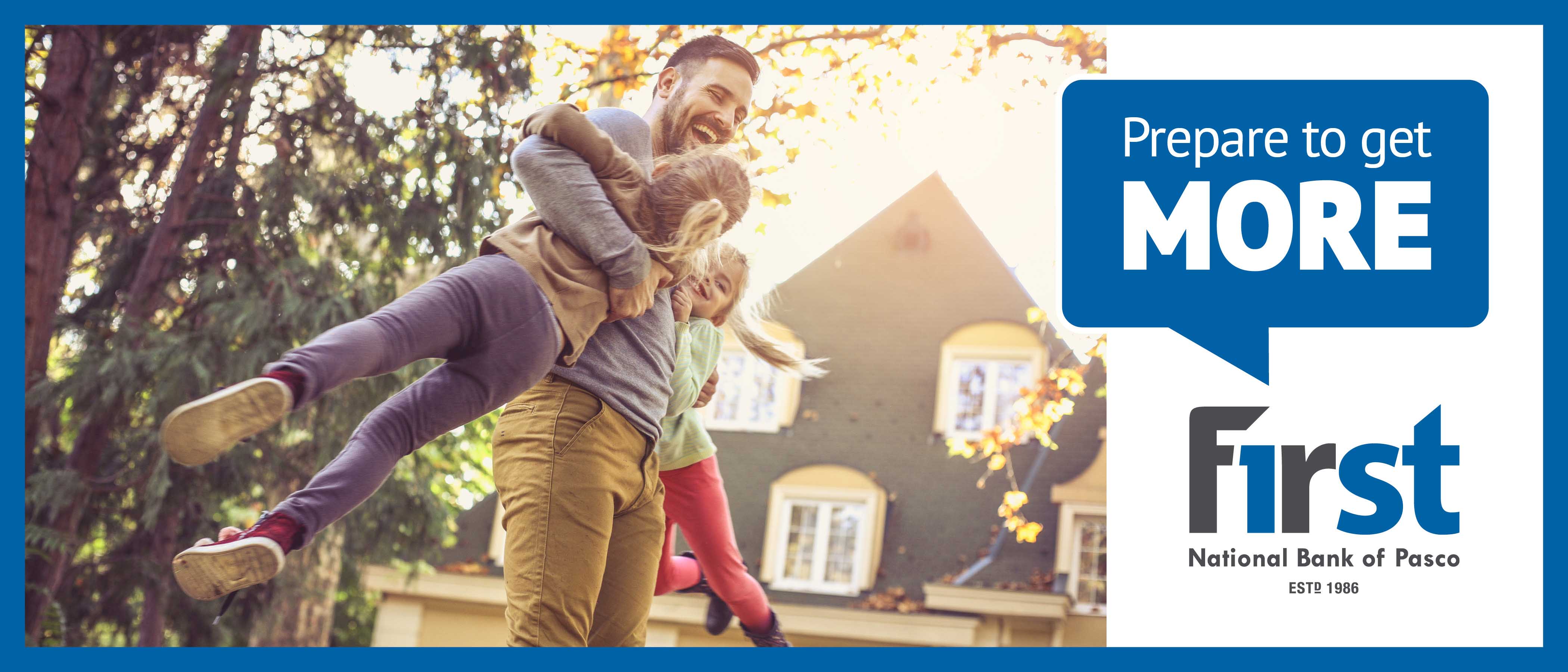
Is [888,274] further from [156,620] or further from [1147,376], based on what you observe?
[156,620]

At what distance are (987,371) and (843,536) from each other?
1485 millimetres

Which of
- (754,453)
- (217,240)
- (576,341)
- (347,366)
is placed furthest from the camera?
(754,453)

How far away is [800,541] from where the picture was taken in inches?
328

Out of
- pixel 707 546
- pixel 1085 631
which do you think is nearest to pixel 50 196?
pixel 707 546

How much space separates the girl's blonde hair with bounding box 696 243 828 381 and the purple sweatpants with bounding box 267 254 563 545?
62 centimetres

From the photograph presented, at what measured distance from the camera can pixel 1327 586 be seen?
379cm

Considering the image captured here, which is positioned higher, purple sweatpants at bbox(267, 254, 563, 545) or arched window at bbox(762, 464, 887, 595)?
purple sweatpants at bbox(267, 254, 563, 545)

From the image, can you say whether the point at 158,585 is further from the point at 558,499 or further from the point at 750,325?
the point at 558,499

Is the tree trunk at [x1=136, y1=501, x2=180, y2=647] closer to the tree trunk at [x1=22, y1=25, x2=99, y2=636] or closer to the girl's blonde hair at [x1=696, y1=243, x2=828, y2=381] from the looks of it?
the tree trunk at [x1=22, y1=25, x2=99, y2=636]

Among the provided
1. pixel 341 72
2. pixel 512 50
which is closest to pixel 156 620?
pixel 341 72

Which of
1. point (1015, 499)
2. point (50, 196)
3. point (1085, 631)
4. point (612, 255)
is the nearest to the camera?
point (612, 255)

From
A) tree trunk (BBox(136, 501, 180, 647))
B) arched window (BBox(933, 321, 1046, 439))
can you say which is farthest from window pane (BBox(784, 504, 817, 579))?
tree trunk (BBox(136, 501, 180, 647))

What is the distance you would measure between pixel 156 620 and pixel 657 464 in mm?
4420

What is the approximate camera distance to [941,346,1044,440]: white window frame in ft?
26.0
